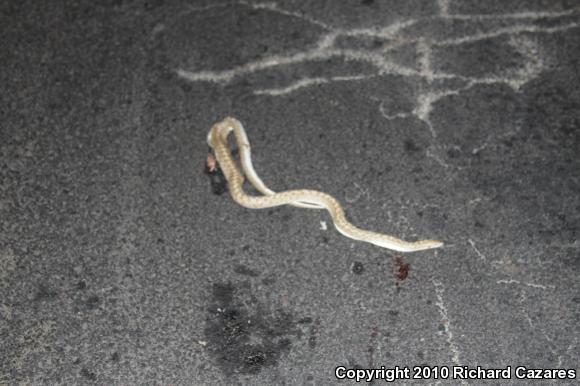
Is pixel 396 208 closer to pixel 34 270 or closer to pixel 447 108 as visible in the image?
pixel 447 108

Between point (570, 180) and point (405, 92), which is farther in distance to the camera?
point (405, 92)

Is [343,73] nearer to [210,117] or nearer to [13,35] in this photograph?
[210,117]

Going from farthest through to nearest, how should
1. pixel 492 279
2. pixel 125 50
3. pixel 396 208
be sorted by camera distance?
pixel 125 50 → pixel 396 208 → pixel 492 279

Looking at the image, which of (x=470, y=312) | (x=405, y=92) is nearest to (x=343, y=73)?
(x=405, y=92)

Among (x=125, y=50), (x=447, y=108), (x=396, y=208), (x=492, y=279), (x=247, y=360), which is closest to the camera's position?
(x=247, y=360)

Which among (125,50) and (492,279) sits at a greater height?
(125,50)

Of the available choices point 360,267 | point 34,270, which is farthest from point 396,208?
point 34,270
